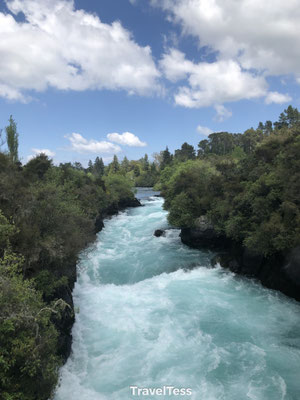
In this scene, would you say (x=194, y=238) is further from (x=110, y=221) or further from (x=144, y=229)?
(x=110, y=221)

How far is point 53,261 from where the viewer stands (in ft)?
37.5

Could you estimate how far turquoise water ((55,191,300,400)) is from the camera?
9.16 meters

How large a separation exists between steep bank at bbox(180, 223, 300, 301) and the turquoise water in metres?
0.80

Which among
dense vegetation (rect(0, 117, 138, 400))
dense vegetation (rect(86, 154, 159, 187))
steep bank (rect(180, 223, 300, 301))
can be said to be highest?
dense vegetation (rect(86, 154, 159, 187))

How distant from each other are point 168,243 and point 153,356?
53.7ft

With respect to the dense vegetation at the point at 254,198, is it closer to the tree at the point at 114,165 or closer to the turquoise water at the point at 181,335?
the turquoise water at the point at 181,335

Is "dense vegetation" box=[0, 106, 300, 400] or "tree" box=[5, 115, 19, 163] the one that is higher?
"tree" box=[5, 115, 19, 163]

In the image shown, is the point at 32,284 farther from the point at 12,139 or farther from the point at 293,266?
the point at 12,139

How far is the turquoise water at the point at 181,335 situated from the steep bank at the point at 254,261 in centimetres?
80

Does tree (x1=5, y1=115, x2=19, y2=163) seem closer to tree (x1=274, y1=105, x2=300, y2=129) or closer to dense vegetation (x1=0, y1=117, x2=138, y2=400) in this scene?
dense vegetation (x1=0, y1=117, x2=138, y2=400)

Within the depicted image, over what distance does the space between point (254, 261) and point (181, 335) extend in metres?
A: 8.66

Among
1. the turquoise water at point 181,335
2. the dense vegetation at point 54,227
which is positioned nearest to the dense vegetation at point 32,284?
the dense vegetation at point 54,227

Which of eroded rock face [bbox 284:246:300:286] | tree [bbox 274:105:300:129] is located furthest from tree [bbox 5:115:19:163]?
tree [bbox 274:105:300:129]

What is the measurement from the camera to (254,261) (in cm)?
1778
